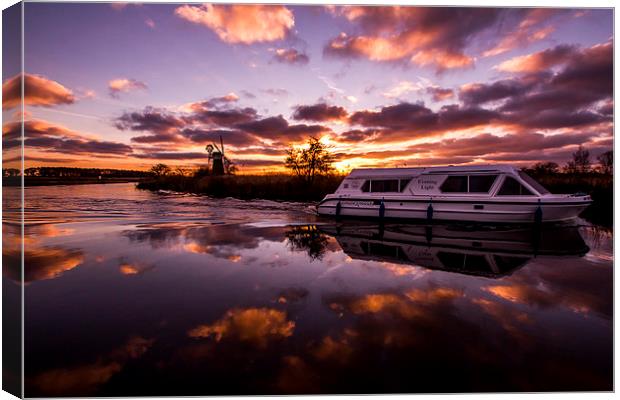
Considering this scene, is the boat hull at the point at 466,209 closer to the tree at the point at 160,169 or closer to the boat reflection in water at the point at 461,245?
the boat reflection in water at the point at 461,245

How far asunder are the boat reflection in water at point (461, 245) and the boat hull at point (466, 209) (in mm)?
461

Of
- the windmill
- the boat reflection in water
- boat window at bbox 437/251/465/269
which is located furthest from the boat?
the windmill

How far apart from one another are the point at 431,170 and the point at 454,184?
46.6 inches

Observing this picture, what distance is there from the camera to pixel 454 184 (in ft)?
48.2

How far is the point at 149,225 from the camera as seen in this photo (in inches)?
563

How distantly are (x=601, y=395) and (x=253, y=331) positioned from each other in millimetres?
3830

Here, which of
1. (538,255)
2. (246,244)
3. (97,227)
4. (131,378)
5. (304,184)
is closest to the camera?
(131,378)

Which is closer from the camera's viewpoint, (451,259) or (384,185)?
(451,259)

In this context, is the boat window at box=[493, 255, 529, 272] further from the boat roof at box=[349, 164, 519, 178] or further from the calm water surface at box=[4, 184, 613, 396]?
the boat roof at box=[349, 164, 519, 178]

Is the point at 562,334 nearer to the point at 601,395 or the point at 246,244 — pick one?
the point at 601,395

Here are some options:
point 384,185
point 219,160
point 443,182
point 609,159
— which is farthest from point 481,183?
point 219,160

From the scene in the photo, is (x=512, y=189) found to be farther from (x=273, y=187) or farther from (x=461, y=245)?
(x=273, y=187)

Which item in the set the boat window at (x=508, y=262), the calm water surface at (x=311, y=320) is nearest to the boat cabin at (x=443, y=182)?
the calm water surface at (x=311, y=320)

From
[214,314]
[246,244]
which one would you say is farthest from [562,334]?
[246,244]
